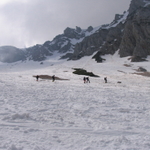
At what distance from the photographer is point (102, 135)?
6.57m

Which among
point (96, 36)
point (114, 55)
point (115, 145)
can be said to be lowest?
point (115, 145)

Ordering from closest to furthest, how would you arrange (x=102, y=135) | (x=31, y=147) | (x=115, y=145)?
(x=31, y=147) → (x=115, y=145) → (x=102, y=135)

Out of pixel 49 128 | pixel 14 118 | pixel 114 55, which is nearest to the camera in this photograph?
pixel 49 128

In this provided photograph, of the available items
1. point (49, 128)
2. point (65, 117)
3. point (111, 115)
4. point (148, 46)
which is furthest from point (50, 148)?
point (148, 46)

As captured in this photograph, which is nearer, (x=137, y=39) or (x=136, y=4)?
(x=137, y=39)

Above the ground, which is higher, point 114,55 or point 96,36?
point 96,36

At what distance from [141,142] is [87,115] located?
3.76m

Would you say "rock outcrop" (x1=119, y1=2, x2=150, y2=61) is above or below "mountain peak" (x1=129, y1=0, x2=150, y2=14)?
below

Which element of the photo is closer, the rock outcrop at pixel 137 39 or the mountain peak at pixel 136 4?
the rock outcrop at pixel 137 39

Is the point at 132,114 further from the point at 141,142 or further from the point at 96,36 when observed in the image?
the point at 96,36

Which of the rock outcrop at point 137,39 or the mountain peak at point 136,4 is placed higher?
the mountain peak at point 136,4

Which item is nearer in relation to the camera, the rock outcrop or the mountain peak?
→ the rock outcrop

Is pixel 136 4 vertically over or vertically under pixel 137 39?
over

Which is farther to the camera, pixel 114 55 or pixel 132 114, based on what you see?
pixel 114 55
